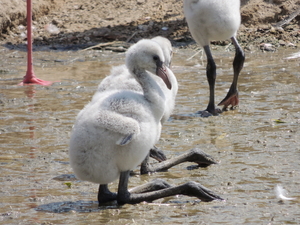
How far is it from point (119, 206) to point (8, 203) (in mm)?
831

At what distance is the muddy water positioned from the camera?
4.18 m

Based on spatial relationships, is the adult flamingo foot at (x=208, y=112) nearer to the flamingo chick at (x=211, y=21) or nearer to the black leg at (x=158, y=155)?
the flamingo chick at (x=211, y=21)

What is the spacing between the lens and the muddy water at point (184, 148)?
418 centimetres

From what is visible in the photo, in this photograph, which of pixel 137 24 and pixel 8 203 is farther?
pixel 137 24

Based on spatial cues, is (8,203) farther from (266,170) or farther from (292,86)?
(292,86)

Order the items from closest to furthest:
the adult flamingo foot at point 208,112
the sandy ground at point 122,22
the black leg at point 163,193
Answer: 1. the black leg at point 163,193
2. the adult flamingo foot at point 208,112
3. the sandy ground at point 122,22

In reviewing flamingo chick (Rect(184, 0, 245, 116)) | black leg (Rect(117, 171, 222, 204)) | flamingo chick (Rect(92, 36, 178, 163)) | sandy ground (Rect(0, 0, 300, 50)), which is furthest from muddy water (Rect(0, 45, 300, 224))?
sandy ground (Rect(0, 0, 300, 50))

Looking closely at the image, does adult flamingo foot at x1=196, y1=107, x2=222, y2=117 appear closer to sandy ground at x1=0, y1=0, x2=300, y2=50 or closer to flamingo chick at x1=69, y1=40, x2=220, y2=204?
flamingo chick at x1=69, y1=40, x2=220, y2=204

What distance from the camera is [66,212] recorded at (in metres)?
4.24

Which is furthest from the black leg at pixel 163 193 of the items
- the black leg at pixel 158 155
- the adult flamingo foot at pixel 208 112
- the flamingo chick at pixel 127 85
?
the adult flamingo foot at pixel 208 112

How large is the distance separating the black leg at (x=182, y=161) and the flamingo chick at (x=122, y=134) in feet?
2.58

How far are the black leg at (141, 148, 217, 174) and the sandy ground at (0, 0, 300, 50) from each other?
6930 mm

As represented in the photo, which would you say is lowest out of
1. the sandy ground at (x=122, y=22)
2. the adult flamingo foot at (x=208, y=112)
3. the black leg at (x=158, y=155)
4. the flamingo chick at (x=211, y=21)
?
the sandy ground at (x=122, y=22)

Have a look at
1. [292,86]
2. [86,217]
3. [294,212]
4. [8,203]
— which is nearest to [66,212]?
[86,217]
